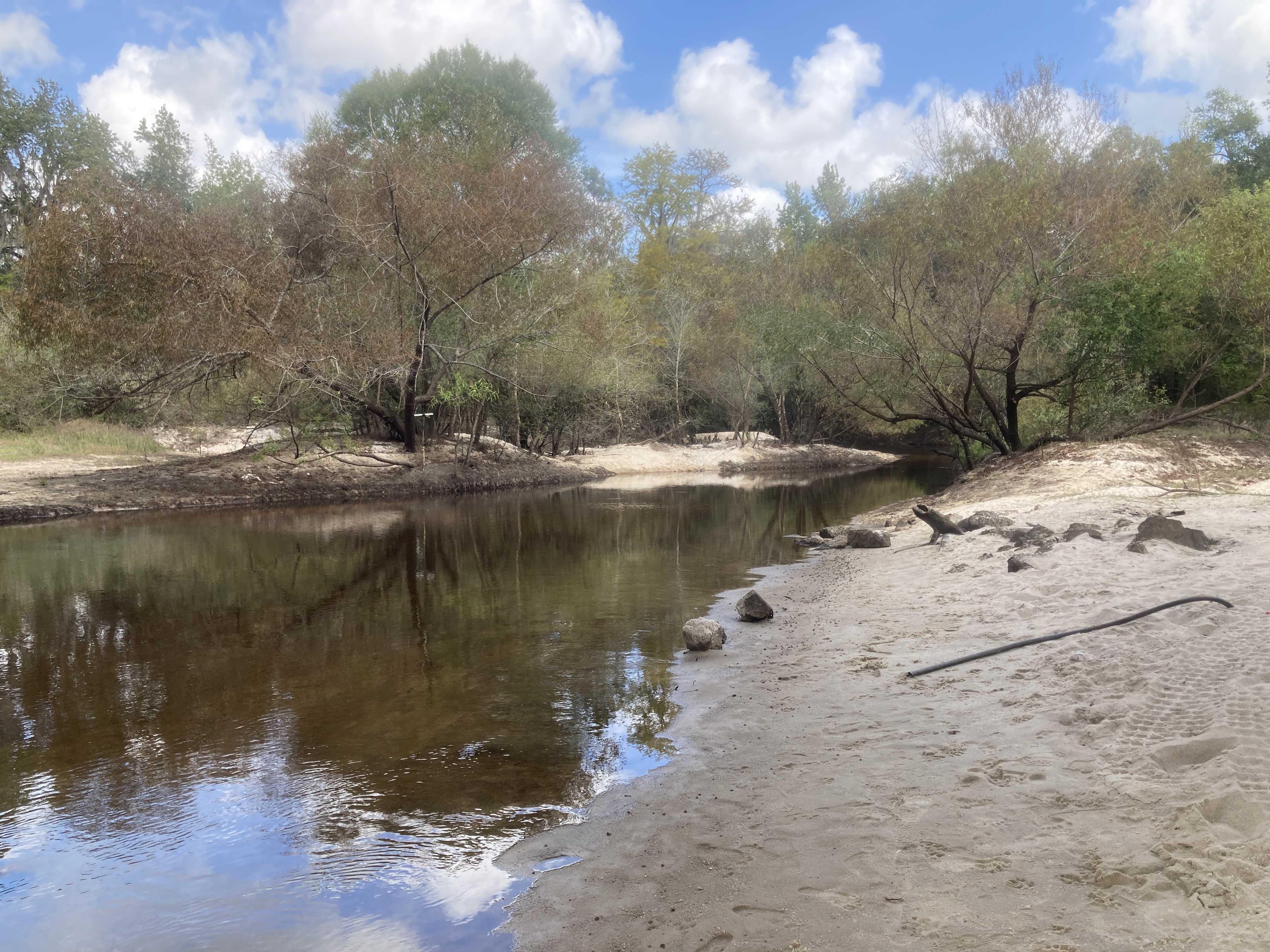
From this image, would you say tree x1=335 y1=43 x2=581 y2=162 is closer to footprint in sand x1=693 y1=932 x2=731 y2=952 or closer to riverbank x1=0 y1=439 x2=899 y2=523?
riverbank x1=0 y1=439 x2=899 y2=523

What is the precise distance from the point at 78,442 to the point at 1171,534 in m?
25.8

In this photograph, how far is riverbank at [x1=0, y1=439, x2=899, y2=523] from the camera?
754 inches

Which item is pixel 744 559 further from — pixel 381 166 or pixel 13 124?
pixel 13 124

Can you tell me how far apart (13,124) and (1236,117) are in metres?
55.3

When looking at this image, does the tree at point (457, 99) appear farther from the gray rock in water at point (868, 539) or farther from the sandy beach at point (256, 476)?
the gray rock in water at point (868, 539)

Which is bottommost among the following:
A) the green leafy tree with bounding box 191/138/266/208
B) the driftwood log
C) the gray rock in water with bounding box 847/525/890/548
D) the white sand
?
the gray rock in water with bounding box 847/525/890/548

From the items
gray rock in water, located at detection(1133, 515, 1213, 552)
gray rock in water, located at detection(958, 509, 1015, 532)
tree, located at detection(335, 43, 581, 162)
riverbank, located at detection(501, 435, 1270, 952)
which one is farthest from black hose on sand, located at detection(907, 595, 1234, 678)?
tree, located at detection(335, 43, 581, 162)

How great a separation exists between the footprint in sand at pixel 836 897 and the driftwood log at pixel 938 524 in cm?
910

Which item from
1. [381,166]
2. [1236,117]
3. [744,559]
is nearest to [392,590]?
[744,559]

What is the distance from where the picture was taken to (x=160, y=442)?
26.7 meters

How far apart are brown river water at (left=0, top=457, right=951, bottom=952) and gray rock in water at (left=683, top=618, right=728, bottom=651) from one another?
22 centimetres

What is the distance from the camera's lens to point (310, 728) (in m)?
6.24

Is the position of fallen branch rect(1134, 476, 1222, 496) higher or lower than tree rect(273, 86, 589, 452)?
lower

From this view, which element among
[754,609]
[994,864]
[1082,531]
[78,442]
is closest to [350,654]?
[754,609]
